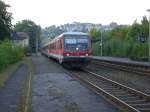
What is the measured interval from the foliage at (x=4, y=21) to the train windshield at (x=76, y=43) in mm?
28900

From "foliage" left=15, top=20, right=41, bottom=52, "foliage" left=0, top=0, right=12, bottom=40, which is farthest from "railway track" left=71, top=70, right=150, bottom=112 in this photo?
"foliage" left=15, top=20, right=41, bottom=52

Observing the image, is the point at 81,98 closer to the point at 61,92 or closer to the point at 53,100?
the point at 53,100

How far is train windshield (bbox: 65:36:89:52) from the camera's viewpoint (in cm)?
3346

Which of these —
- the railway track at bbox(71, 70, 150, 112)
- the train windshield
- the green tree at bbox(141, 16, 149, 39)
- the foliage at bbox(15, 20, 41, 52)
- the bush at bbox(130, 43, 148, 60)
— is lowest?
the railway track at bbox(71, 70, 150, 112)

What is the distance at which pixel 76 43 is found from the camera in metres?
33.8

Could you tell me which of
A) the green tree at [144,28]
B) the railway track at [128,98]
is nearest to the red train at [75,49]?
the railway track at [128,98]

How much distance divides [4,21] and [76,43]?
31079mm

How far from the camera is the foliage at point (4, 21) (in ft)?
201

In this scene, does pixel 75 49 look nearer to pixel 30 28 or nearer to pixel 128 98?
pixel 128 98

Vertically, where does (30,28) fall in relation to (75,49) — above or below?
above

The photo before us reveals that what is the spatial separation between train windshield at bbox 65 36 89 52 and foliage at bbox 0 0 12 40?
2890 cm

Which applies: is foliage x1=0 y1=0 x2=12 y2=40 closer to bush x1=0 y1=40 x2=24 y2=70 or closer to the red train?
bush x1=0 y1=40 x2=24 y2=70

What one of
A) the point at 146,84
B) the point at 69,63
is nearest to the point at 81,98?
the point at 146,84

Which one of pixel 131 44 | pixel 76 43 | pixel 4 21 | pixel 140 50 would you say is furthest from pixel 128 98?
pixel 131 44
